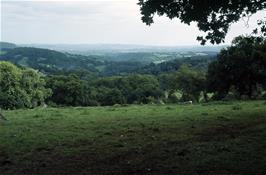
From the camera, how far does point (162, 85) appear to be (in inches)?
5177

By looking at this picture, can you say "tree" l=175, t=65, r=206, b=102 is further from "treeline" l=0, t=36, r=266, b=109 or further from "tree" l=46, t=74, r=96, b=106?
"tree" l=46, t=74, r=96, b=106

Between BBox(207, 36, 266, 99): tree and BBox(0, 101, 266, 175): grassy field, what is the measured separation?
31.1m

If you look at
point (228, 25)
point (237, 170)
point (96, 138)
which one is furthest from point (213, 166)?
point (228, 25)

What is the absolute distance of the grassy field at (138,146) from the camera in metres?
12.7

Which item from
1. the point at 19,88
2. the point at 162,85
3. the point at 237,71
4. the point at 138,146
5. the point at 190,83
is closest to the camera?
the point at 138,146

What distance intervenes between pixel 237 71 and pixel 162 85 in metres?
75.4

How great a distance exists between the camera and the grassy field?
1266 centimetres

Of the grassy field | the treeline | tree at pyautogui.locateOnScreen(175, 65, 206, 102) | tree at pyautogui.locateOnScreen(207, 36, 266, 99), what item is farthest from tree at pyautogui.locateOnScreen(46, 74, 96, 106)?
the grassy field

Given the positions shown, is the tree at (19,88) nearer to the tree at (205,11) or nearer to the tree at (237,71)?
the tree at (237,71)

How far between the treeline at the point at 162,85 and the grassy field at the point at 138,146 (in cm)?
519

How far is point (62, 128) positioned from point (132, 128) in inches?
129

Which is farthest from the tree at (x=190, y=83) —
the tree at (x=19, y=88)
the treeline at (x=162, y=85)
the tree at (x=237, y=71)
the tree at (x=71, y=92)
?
the tree at (x=19, y=88)

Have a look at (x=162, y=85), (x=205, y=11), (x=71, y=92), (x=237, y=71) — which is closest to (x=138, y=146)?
(x=205, y=11)

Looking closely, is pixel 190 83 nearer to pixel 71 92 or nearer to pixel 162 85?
pixel 71 92
